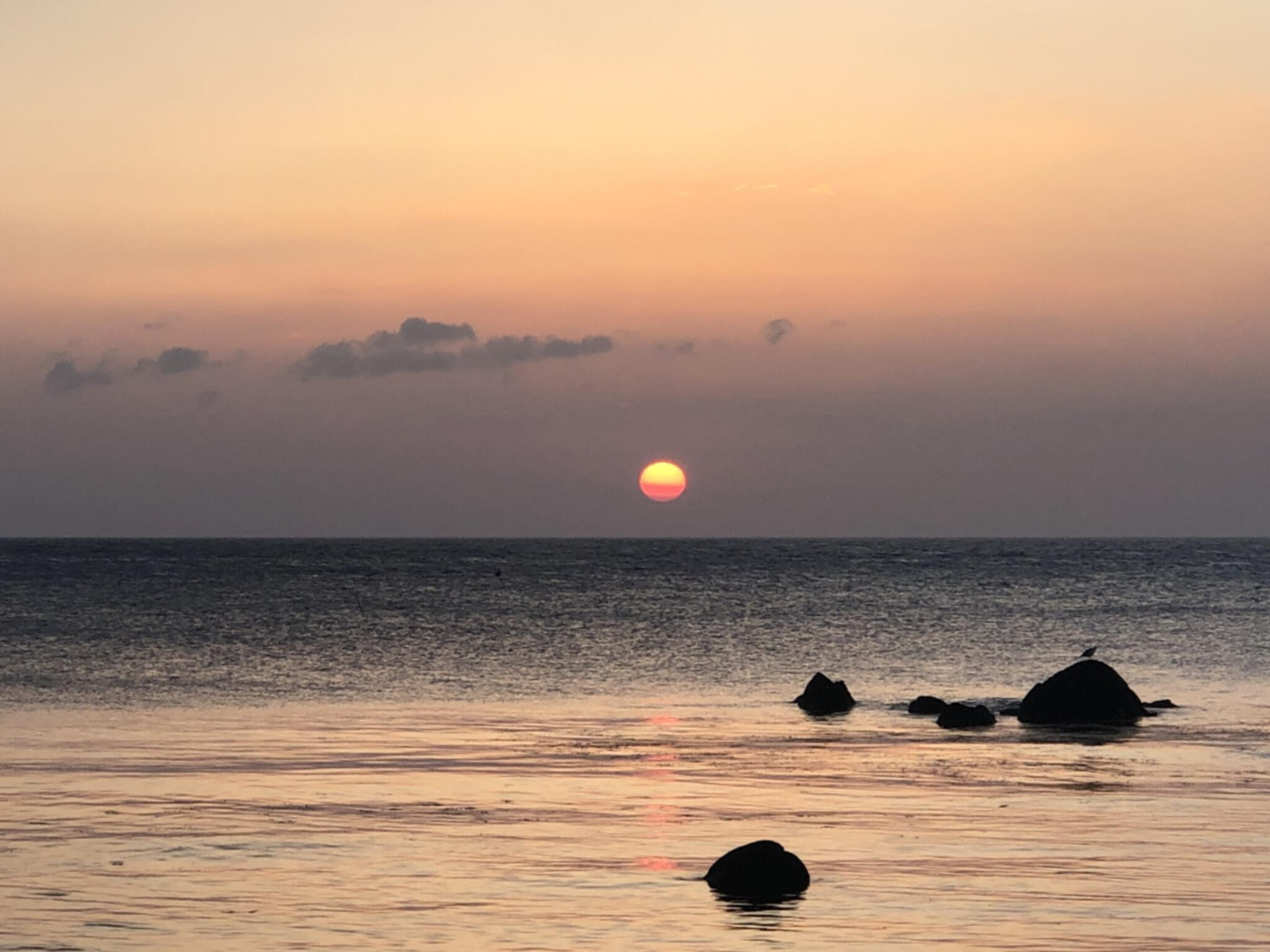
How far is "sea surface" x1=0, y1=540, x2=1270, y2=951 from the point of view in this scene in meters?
20.3

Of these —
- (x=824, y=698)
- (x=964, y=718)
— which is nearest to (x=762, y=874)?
(x=964, y=718)

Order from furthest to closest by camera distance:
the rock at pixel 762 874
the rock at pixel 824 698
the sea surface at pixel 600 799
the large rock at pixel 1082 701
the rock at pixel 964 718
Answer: the rock at pixel 824 698, the large rock at pixel 1082 701, the rock at pixel 964 718, the rock at pixel 762 874, the sea surface at pixel 600 799

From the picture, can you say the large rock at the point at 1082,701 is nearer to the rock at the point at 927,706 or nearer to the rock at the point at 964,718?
the rock at the point at 964,718

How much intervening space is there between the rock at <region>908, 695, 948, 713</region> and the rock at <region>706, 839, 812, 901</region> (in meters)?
26.6

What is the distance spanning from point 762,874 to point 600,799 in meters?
8.67

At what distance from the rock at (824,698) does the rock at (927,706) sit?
1876 mm

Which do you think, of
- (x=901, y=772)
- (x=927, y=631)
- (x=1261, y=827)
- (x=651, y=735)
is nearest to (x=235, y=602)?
(x=927, y=631)

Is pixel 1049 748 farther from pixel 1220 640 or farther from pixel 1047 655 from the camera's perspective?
pixel 1220 640

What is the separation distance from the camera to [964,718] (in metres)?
44.3

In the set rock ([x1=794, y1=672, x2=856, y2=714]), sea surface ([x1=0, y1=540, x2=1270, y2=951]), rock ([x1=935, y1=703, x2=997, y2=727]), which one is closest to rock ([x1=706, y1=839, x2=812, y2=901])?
sea surface ([x1=0, y1=540, x2=1270, y2=951])

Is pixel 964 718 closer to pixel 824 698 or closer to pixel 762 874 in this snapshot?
pixel 824 698

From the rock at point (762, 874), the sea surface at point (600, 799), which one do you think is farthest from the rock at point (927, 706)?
the rock at point (762, 874)

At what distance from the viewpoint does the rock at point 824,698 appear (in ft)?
159

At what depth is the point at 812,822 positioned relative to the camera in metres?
27.7
